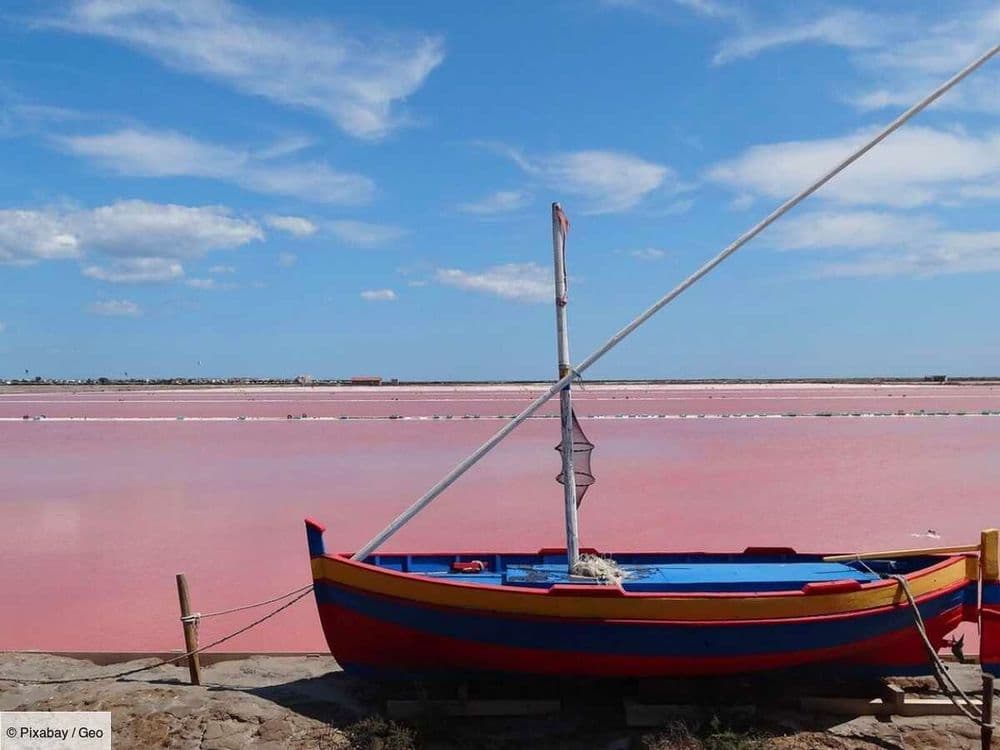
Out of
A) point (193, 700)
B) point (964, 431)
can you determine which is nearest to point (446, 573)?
point (193, 700)

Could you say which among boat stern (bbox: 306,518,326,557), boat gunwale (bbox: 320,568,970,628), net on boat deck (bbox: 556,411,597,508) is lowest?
boat gunwale (bbox: 320,568,970,628)

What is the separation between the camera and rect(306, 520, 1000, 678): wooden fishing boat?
6945mm

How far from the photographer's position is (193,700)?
7.48 meters

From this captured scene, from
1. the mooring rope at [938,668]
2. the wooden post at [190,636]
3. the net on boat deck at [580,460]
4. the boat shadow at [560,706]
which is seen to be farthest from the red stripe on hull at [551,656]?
the net on boat deck at [580,460]

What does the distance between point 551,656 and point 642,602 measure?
939 mm

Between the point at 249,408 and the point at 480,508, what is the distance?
3962 centimetres

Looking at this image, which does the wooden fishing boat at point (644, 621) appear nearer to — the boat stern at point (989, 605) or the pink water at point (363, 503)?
the boat stern at point (989, 605)

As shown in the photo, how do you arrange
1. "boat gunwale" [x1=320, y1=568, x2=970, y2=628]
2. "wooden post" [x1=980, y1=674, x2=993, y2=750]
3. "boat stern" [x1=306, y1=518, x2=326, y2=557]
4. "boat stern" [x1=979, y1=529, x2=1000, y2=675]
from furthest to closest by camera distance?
"boat stern" [x1=306, y1=518, x2=326, y2=557], "boat stern" [x1=979, y1=529, x2=1000, y2=675], "boat gunwale" [x1=320, y1=568, x2=970, y2=628], "wooden post" [x1=980, y1=674, x2=993, y2=750]

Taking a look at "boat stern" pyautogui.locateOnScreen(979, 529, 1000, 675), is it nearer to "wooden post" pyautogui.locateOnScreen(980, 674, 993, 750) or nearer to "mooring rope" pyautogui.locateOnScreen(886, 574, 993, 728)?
"mooring rope" pyautogui.locateOnScreen(886, 574, 993, 728)

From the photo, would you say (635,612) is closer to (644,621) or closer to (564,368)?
(644,621)

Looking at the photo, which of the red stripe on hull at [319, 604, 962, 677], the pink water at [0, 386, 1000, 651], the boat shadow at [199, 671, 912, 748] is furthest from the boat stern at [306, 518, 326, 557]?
the pink water at [0, 386, 1000, 651]

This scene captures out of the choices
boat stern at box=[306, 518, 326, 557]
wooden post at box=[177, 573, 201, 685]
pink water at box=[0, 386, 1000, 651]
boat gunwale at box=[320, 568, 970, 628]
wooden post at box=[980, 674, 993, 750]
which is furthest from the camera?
pink water at box=[0, 386, 1000, 651]

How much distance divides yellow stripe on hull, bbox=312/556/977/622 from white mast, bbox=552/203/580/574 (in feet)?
2.91

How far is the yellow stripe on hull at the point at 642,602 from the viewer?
6.92 metres
